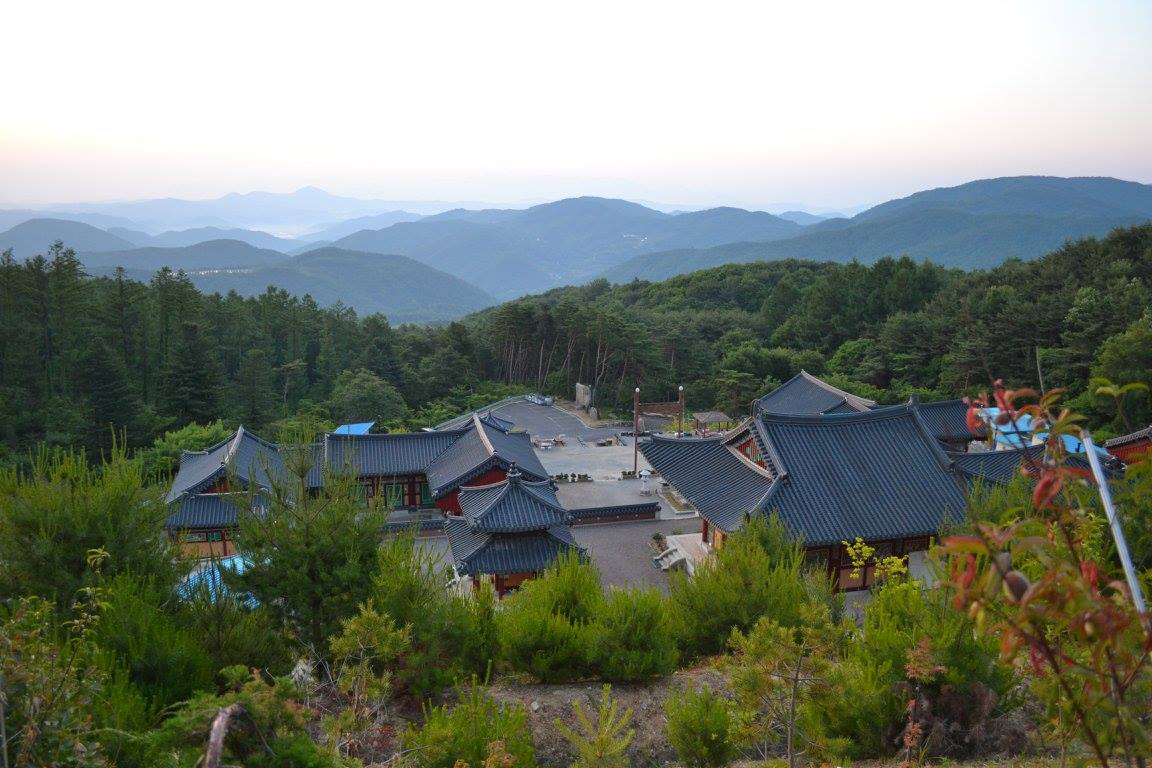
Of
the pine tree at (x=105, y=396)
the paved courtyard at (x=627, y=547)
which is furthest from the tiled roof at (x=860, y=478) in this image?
the pine tree at (x=105, y=396)

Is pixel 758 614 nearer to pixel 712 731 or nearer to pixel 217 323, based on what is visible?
A: pixel 712 731

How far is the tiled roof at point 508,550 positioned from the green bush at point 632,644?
8.17 metres

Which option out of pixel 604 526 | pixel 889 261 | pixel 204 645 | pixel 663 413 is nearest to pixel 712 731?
pixel 204 645

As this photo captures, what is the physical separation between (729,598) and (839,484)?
314 inches

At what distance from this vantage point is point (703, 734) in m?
6.09

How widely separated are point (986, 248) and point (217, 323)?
7099 inches

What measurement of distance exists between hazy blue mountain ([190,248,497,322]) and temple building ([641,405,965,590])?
143571 mm

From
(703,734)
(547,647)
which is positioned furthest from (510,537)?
(703,734)

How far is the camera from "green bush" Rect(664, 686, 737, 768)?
6039mm

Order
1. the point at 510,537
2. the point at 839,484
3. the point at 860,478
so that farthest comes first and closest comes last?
the point at 510,537 < the point at 860,478 < the point at 839,484

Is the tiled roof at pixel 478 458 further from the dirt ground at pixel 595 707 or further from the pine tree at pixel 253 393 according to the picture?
the pine tree at pixel 253 393

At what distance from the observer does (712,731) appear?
19.8 feet

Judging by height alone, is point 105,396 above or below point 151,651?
below

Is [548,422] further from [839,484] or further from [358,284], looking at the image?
[358,284]
